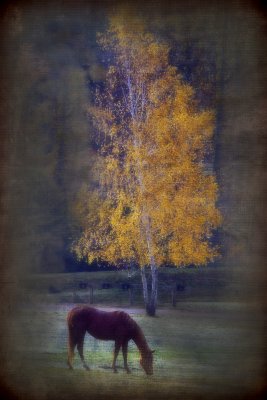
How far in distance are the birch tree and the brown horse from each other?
0.87 ft

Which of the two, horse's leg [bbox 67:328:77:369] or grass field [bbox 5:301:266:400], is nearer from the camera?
grass field [bbox 5:301:266:400]

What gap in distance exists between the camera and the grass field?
10.2ft

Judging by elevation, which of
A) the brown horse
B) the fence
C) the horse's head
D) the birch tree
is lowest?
the horse's head

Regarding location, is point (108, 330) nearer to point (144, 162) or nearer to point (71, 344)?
point (71, 344)

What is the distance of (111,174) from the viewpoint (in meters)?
3.24

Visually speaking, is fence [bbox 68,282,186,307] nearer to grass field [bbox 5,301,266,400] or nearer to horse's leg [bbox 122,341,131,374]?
grass field [bbox 5,301,266,400]

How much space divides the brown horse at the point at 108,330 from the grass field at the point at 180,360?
0.12ft

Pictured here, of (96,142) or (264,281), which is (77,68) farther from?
(264,281)

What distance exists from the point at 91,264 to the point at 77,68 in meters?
1.25

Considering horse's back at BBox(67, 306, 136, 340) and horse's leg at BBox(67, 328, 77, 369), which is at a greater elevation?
horse's back at BBox(67, 306, 136, 340)

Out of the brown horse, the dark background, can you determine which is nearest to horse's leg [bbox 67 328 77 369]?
the brown horse

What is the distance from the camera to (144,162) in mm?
3234

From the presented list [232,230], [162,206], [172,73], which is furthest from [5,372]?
[172,73]

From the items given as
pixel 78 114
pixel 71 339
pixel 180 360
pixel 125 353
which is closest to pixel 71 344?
pixel 71 339
